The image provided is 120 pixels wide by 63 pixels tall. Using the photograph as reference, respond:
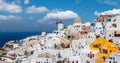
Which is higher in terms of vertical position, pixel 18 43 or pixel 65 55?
pixel 18 43

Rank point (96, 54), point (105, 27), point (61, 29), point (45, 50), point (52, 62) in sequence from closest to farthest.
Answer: point (96, 54) → point (52, 62) → point (45, 50) → point (105, 27) → point (61, 29)

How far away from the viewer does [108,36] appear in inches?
3191

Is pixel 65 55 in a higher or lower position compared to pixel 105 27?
lower

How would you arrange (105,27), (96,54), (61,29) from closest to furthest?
(96,54) < (105,27) < (61,29)

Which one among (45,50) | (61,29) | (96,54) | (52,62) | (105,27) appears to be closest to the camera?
(96,54)

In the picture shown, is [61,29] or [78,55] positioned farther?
[61,29]

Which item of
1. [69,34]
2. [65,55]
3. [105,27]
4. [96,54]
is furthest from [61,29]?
[96,54]

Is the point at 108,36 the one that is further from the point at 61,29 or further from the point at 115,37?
the point at 61,29

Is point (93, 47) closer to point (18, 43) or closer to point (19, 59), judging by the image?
point (19, 59)

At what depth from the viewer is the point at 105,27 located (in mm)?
91062

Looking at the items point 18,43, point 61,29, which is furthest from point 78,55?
point 18,43

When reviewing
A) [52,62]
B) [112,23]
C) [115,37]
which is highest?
[112,23]

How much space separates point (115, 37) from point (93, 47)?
6520mm

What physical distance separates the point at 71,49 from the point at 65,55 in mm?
2543
